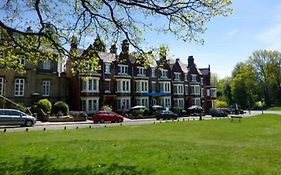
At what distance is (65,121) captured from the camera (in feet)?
150

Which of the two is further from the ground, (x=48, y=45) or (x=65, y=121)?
(x=48, y=45)

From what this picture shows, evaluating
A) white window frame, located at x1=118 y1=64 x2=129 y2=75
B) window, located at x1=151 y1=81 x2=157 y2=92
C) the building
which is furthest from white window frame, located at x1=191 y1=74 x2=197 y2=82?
white window frame, located at x1=118 y1=64 x2=129 y2=75

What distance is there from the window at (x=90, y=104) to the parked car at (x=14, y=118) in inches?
794

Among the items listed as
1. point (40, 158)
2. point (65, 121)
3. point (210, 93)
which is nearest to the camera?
point (40, 158)

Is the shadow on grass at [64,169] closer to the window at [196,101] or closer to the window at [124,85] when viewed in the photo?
the window at [124,85]

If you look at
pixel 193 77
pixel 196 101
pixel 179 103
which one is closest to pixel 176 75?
pixel 179 103

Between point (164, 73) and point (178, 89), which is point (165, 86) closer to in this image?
point (164, 73)

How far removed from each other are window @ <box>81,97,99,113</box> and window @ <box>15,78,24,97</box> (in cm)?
979

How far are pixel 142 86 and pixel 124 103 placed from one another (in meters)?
5.81

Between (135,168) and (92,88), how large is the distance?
47394mm

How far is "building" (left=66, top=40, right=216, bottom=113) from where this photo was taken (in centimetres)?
5712

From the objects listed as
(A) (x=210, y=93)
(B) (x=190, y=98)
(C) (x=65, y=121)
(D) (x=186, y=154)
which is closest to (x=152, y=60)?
(D) (x=186, y=154)

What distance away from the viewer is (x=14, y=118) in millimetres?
34812

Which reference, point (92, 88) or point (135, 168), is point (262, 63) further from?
point (135, 168)
